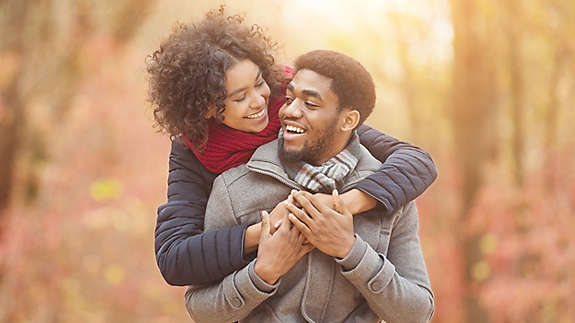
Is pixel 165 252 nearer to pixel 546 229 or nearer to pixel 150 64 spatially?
pixel 150 64

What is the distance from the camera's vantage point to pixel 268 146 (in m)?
1.94

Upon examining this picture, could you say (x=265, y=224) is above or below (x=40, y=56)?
below

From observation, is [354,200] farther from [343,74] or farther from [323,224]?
[343,74]

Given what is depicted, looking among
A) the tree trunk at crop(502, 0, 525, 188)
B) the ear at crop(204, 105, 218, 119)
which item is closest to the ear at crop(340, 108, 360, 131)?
the ear at crop(204, 105, 218, 119)

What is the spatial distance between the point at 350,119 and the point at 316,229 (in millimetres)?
331

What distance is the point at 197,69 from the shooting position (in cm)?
192

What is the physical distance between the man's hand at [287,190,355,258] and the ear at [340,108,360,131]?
0.22m

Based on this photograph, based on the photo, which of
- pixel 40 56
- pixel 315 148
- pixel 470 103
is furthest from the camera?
pixel 40 56

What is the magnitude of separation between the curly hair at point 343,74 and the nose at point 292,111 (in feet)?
0.34

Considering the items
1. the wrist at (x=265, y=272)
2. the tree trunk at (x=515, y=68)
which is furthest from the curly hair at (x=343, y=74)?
the tree trunk at (x=515, y=68)

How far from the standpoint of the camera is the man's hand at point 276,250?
1.76 metres

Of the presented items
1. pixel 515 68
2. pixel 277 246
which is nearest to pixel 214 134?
pixel 277 246

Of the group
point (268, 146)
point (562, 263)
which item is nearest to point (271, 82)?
point (268, 146)

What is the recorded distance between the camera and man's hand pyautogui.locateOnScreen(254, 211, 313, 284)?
5.77 feet
